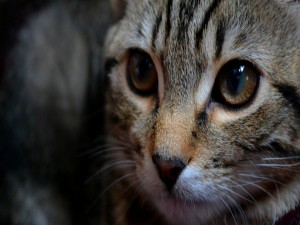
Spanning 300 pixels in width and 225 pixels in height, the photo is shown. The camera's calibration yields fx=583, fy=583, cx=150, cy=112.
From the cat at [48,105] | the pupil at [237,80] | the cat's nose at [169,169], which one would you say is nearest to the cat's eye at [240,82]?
the pupil at [237,80]

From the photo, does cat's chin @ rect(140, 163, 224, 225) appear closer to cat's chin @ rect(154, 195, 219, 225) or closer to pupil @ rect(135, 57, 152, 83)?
cat's chin @ rect(154, 195, 219, 225)

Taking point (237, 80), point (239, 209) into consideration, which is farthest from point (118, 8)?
point (239, 209)

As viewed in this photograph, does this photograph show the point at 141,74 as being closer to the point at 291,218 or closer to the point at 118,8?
the point at 118,8

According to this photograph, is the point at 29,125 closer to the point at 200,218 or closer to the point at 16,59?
the point at 16,59

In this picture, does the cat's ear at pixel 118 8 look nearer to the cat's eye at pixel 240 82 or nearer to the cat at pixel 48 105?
the cat at pixel 48 105

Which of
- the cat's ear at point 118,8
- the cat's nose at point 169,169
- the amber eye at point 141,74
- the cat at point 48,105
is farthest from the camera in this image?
the cat at point 48,105

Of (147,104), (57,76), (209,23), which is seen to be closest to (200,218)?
(147,104)
